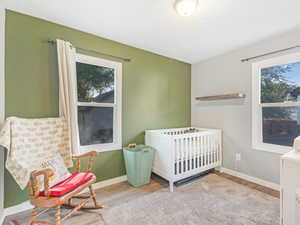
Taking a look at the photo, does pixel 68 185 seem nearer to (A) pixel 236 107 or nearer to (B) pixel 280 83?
(A) pixel 236 107

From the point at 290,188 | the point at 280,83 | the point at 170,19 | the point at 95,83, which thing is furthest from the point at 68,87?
the point at 280,83

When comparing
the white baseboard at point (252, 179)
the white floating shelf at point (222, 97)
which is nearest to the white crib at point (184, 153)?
the white baseboard at point (252, 179)

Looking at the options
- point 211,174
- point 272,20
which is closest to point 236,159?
point 211,174

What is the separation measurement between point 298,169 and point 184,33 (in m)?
2.04

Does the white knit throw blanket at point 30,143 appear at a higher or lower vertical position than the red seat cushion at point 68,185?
higher

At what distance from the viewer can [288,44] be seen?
223 cm

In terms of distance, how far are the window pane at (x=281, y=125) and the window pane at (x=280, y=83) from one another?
0.16 metres

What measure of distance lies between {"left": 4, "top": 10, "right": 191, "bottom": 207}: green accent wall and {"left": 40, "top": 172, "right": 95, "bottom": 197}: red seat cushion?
63 cm

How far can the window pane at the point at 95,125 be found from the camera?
235cm

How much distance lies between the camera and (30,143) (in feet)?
5.62

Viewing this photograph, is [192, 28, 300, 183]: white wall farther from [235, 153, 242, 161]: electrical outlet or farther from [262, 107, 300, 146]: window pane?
[262, 107, 300, 146]: window pane

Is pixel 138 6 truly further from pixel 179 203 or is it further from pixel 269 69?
pixel 179 203

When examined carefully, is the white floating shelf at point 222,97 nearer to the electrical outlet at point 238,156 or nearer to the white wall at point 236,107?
the white wall at point 236,107

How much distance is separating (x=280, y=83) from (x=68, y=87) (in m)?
3.01
